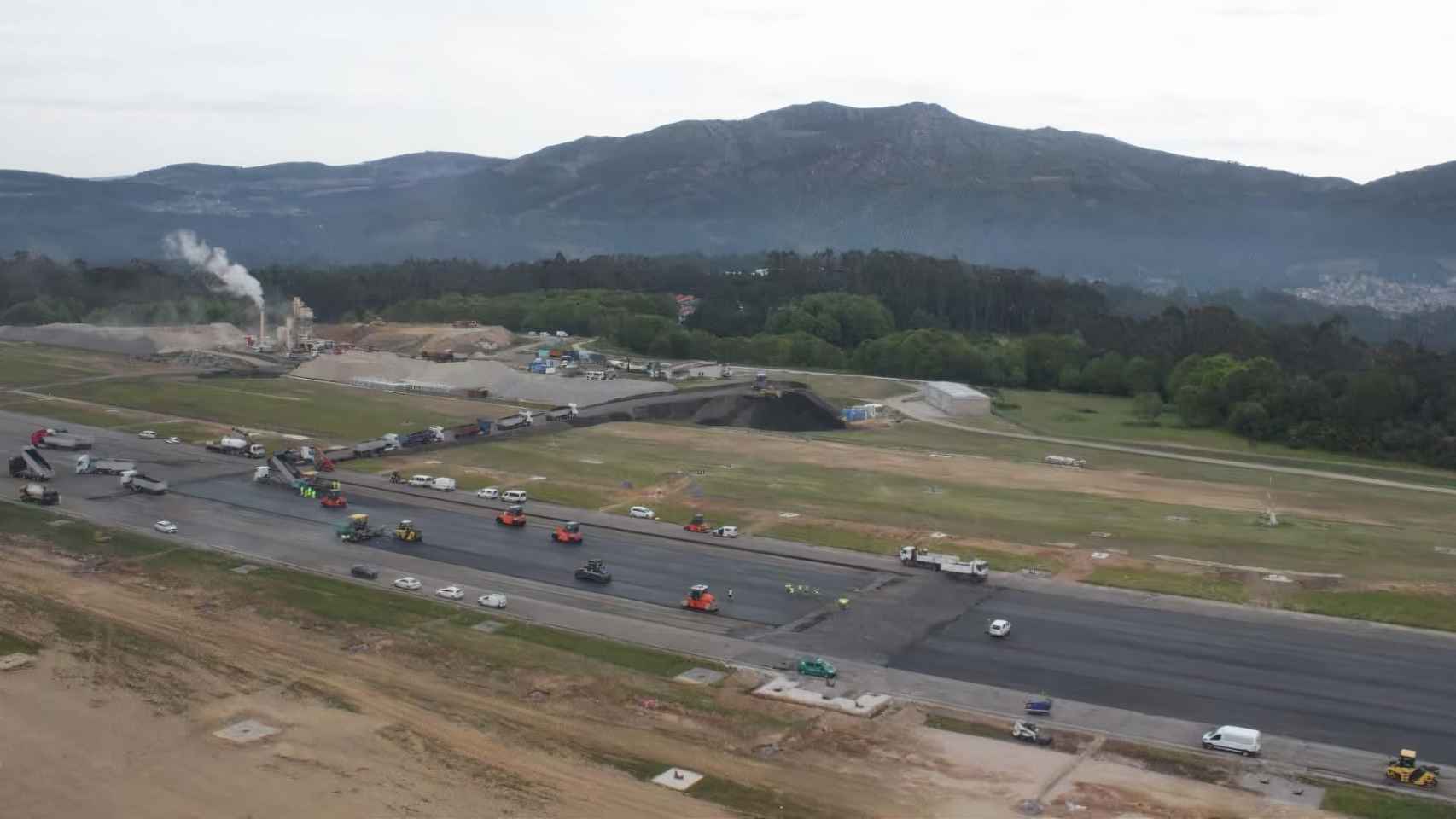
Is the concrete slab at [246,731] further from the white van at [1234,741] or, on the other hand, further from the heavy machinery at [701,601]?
the white van at [1234,741]

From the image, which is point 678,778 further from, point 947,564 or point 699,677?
point 947,564

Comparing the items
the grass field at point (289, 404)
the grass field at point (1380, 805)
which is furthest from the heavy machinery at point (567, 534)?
the grass field at point (1380, 805)

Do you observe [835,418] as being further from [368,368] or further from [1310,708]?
[1310,708]

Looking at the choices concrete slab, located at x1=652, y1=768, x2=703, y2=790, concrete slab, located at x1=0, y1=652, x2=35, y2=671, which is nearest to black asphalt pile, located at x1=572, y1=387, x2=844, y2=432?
concrete slab, located at x1=0, y1=652, x2=35, y2=671

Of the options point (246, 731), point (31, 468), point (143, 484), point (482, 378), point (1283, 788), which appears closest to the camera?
point (1283, 788)

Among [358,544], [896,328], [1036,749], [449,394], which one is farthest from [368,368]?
[1036,749]

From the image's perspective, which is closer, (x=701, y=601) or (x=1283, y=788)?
(x=1283, y=788)

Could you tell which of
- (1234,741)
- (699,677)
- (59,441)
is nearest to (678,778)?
(699,677)
